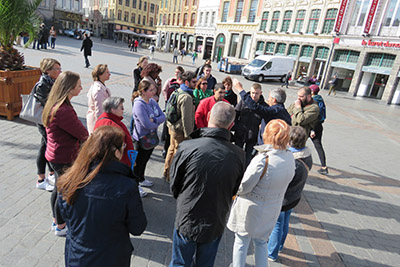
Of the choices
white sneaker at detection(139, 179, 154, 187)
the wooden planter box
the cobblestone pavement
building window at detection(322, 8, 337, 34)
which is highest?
building window at detection(322, 8, 337, 34)

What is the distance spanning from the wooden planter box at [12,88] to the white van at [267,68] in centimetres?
1887

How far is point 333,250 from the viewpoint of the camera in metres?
3.71

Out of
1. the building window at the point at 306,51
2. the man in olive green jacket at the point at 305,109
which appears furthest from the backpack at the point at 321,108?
the building window at the point at 306,51

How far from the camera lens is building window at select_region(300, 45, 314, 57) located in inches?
1067

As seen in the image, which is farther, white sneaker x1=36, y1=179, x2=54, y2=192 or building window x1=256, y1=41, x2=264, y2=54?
building window x1=256, y1=41, x2=264, y2=54

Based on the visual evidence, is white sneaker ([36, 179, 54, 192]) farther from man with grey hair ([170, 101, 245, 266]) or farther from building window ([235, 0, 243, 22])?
building window ([235, 0, 243, 22])

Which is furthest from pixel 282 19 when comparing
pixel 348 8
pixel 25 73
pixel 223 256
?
pixel 223 256

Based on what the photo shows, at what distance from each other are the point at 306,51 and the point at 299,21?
342 cm

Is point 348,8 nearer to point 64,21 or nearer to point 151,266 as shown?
point 151,266

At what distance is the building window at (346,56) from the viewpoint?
2320 cm

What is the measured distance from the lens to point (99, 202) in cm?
174

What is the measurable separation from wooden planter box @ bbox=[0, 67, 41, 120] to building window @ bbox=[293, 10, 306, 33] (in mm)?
27826

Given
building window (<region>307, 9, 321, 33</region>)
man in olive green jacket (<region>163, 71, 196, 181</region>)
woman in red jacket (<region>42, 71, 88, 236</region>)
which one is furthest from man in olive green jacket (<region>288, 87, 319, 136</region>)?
building window (<region>307, 9, 321, 33</region>)

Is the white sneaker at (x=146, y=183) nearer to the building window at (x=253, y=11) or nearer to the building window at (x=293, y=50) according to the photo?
the building window at (x=293, y=50)
